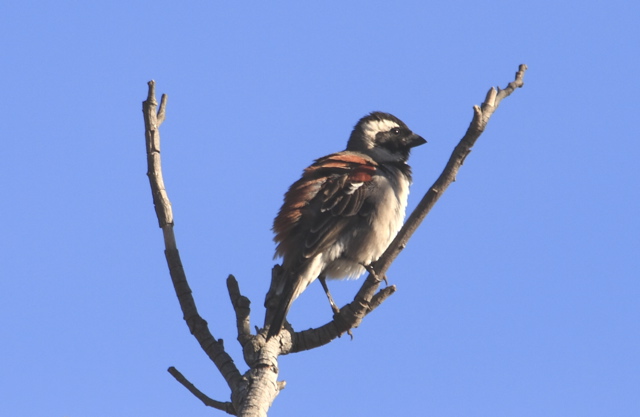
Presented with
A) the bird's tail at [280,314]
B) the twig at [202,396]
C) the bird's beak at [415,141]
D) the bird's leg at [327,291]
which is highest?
the bird's beak at [415,141]

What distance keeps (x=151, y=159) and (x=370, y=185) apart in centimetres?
291

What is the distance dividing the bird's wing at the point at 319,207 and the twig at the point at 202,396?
2.22m

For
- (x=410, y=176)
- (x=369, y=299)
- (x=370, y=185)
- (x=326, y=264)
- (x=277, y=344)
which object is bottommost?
(x=277, y=344)

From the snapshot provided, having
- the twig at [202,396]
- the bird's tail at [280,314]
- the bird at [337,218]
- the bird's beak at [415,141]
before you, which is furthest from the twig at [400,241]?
the bird's beak at [415,141]

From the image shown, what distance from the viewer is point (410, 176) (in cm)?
844

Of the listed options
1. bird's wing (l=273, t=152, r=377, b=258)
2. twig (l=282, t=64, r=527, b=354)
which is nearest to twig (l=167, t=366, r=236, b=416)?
twig (l=282, t=64, r=527, b=354)

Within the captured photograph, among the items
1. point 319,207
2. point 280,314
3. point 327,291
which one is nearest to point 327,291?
point 327,291

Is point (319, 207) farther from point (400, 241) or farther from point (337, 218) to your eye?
point (400, 241)

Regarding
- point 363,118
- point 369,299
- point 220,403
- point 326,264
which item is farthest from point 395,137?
point 220,403

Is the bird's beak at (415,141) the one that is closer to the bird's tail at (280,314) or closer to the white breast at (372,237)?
the white breast at (372,237)

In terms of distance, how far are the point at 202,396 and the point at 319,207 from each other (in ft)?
9.34

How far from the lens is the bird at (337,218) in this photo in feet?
23.3

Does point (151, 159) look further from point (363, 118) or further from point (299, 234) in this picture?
point (363, 118)

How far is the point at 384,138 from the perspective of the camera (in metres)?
9.30
